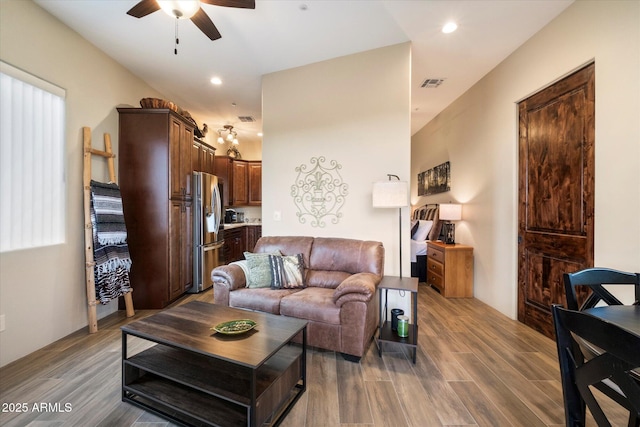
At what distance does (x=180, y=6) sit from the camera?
1.87m

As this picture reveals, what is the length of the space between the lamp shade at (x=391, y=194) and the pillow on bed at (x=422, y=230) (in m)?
2.70

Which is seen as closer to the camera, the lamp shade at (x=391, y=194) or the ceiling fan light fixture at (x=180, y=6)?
the ceiling fan light fixture at (x=180, y=6)

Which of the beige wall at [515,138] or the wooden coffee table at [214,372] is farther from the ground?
the beige wall at [515,138]

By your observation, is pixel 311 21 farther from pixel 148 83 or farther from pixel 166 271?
pixel 166 271

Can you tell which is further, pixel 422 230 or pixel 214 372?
pixel 422 230

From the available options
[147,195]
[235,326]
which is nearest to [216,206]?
[147,195]

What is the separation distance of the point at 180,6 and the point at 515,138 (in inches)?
140

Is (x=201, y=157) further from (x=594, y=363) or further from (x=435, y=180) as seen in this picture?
(x=594, y=363)

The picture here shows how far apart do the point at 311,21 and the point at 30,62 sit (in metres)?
2.57

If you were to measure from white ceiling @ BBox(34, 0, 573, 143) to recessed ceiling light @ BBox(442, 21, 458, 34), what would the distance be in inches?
2.1

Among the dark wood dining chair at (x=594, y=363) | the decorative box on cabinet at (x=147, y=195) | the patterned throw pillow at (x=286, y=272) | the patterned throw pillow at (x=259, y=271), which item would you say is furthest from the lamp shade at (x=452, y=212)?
the decorative box on cabinet at (x=147, y=195)

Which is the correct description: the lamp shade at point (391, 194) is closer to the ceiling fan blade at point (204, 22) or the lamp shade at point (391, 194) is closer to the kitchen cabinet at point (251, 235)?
the ceiling fan blade at point (204, 22)

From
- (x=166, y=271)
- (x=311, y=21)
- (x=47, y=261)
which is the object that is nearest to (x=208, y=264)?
(x=166, y=271)

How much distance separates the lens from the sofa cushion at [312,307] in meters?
2.26
